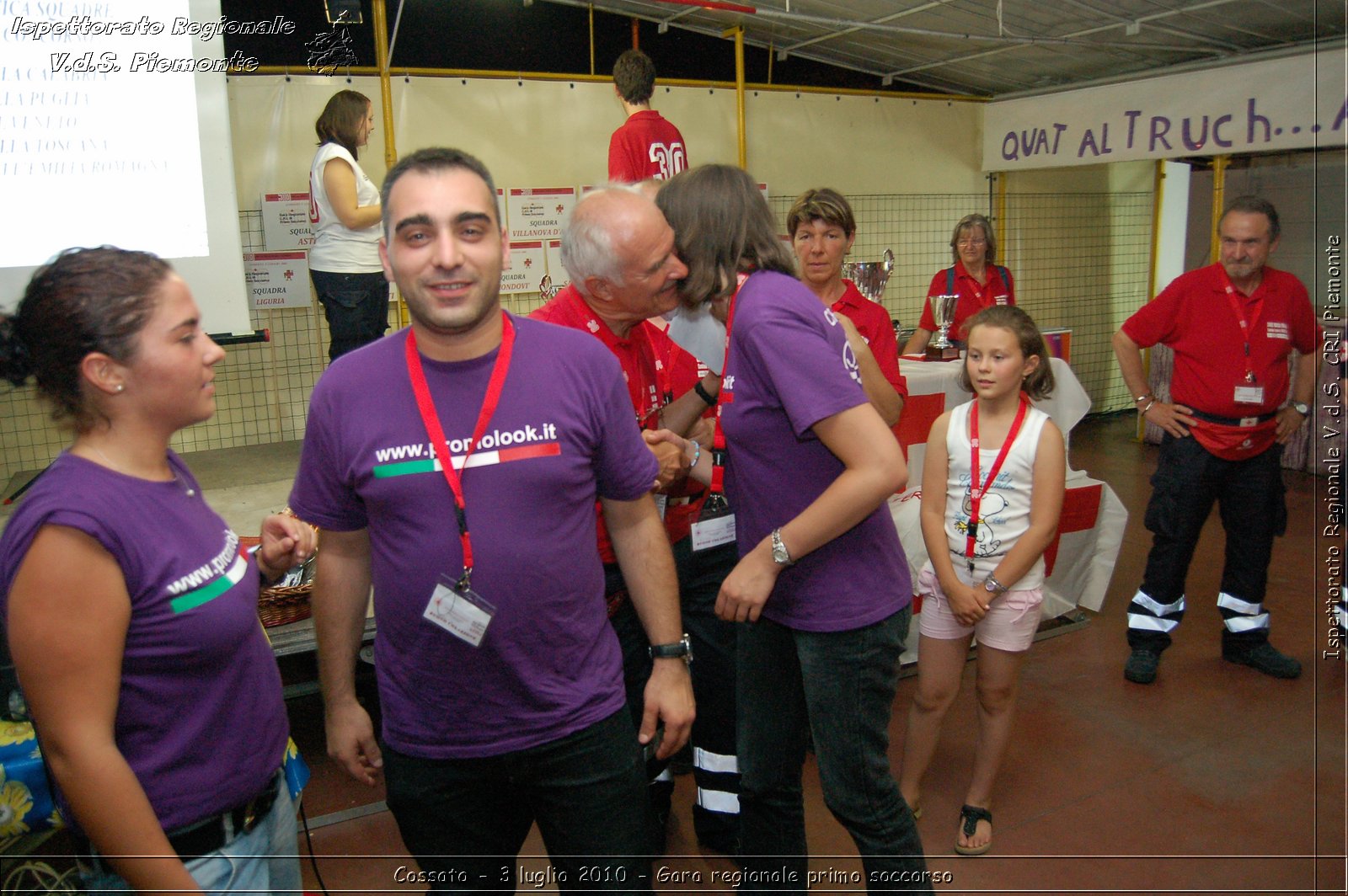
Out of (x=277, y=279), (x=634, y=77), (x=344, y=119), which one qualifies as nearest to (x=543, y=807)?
(x=344, y=119)

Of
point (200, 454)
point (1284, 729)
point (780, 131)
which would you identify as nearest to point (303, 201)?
point (200, 454)

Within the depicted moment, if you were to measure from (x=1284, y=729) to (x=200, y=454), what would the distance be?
482 cm

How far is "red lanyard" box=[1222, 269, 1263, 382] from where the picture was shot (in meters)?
3.30

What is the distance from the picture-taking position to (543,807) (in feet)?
4.69

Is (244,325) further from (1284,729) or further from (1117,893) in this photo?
(1284,729)

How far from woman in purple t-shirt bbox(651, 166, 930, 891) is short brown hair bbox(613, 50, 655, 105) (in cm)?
239

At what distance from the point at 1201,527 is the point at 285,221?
479 centimetres

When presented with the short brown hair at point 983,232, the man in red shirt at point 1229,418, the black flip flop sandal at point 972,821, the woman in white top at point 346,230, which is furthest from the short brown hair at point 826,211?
the short brown hair at point 983,232

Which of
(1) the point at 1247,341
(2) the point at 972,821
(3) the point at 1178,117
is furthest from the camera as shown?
(3) the point at 1178,117

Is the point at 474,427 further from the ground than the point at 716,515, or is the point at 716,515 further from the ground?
the point at 474,427

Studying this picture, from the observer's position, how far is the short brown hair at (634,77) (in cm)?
A: 399

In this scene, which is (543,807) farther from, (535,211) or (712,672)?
(535,211)

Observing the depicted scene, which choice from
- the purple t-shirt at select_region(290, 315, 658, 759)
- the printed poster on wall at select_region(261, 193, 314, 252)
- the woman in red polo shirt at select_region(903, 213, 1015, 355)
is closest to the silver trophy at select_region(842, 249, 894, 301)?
the woman in red polo shirt at select_region(903, 213, 1015, 355)

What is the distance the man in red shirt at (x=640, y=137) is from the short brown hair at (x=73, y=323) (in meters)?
2.80
